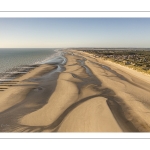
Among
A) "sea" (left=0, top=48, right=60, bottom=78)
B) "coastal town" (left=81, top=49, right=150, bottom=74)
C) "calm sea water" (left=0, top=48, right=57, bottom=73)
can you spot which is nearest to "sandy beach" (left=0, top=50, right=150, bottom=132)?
"sea" (left=0, top=48, right=60, bottom=78)

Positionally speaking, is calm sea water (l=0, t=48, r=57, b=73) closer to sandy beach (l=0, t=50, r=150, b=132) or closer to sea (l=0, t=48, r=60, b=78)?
sea (l=0, t=48, r=60, b=78)

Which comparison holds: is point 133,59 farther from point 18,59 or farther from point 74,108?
point 74,108

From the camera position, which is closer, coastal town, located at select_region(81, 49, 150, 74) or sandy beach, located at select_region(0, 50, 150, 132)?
sandy beach, located at select_region(0, 50, 150, 132)

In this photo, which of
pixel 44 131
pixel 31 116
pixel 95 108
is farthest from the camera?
pixel 95 108

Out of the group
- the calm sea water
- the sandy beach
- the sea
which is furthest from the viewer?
the calm sea water

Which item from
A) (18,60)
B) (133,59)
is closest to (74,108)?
(18,60)

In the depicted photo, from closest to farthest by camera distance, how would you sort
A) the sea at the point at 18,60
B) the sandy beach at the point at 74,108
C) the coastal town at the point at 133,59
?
the sandy beach at the point at 74,108
the coastal town at the point at 133,59
the sea at the point at 18,60

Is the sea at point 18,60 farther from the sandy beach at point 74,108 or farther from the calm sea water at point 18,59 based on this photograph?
the sandy beach at point 74,108

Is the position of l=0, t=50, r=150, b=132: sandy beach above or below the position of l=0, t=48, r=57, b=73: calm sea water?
below

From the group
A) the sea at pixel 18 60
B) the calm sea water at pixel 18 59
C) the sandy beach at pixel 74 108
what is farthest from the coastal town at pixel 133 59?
the calm sea water at pixel 18 59
